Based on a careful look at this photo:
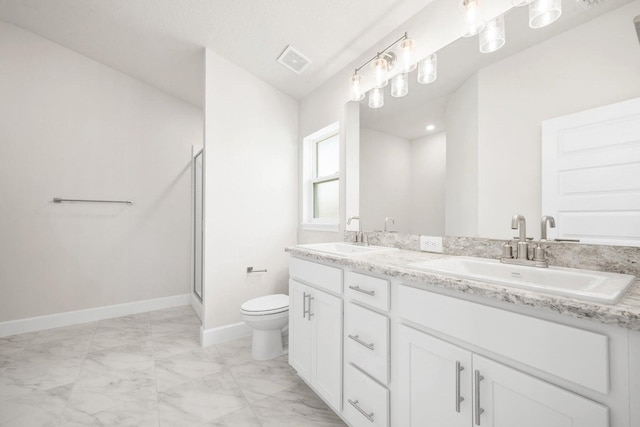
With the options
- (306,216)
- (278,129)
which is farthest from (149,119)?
(306,216)

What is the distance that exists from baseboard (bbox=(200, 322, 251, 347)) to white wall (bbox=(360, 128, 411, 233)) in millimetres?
1519

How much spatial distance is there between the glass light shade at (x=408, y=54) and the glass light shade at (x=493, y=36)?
40cm

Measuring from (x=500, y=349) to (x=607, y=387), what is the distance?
0.21m

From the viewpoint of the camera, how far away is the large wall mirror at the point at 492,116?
0.98 meters

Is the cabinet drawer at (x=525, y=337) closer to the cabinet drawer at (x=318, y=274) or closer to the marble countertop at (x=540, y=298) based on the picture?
the marble countertop at (x=540, y=298)

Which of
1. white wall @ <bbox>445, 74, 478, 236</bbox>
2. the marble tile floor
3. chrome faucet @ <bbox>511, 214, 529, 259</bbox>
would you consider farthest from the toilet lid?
chrome faucet @ <bbox>511, 214, 529, 259</bbox>

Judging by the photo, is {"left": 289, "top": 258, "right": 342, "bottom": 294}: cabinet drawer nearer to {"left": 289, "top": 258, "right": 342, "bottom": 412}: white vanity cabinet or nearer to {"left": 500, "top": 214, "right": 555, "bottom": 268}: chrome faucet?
{"left": 289, "top": 258, "right": 342, "bottom": 412}: white vanity cabinet

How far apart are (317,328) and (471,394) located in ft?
2.86

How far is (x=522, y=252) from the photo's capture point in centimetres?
112

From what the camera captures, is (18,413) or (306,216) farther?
(306,216)

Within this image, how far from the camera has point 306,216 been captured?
2830 mm

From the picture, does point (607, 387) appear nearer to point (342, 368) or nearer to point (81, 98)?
point (342, 368)

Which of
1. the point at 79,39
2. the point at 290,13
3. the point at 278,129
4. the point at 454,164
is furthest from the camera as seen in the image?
the point at 278,129

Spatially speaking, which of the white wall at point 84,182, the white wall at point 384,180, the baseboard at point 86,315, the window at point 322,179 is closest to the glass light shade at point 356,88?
the white wall at point 384,180
